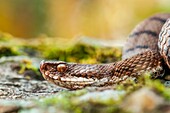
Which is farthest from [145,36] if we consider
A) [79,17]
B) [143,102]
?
[79,17]

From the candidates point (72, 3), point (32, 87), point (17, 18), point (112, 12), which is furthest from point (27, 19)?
point (32, 87)

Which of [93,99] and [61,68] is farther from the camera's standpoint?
[61,68]

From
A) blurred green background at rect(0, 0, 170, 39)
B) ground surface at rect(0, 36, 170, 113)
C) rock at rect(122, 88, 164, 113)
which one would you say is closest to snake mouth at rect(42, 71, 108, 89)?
ground surface at rect(0, 36, 170, 113)

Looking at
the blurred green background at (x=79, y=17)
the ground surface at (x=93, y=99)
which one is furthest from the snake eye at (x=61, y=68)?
the blurred green background at (x=79, y=17)

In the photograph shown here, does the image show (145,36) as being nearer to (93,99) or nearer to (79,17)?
(93,99)

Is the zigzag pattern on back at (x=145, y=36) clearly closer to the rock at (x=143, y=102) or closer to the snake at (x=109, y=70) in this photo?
the snake at (x=109, y=70)

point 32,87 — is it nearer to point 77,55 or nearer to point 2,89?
point 2,89

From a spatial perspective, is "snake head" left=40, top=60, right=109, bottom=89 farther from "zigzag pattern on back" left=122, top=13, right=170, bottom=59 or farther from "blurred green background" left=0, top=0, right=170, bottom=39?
"blurred green background" left=0, top=0, right=170, bottom=39
